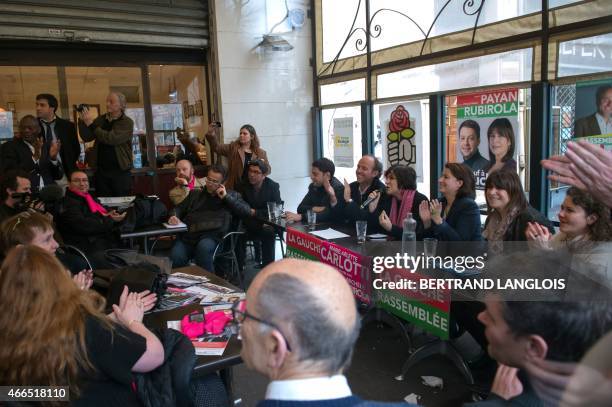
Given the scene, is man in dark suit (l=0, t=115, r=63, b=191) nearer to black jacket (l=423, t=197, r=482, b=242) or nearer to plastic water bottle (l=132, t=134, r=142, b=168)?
plastic water bottle (l=132, t=134, r=142, b=168)

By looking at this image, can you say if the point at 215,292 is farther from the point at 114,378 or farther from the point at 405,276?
the point at 405,276

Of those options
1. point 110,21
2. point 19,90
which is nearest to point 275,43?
point 110,21

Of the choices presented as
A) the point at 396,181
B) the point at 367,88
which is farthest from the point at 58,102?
the point at 396,181

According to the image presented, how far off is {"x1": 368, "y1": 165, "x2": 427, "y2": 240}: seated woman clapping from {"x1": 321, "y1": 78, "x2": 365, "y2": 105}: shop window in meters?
2.36

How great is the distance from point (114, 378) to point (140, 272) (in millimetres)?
837

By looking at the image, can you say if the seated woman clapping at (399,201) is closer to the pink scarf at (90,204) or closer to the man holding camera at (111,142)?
the pink scarf at (90,204)

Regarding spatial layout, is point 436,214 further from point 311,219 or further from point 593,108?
point 593,108

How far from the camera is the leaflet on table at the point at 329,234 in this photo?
153 inches

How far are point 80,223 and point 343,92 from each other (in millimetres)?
3863

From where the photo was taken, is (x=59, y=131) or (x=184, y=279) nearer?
(x=184, y=279)

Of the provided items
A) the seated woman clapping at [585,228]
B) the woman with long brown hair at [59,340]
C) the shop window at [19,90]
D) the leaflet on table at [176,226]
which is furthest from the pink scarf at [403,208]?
the shop window at [19,90]

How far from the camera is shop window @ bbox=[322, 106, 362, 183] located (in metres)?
6.37

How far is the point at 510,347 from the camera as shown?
1.37 metres

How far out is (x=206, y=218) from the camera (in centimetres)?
475
